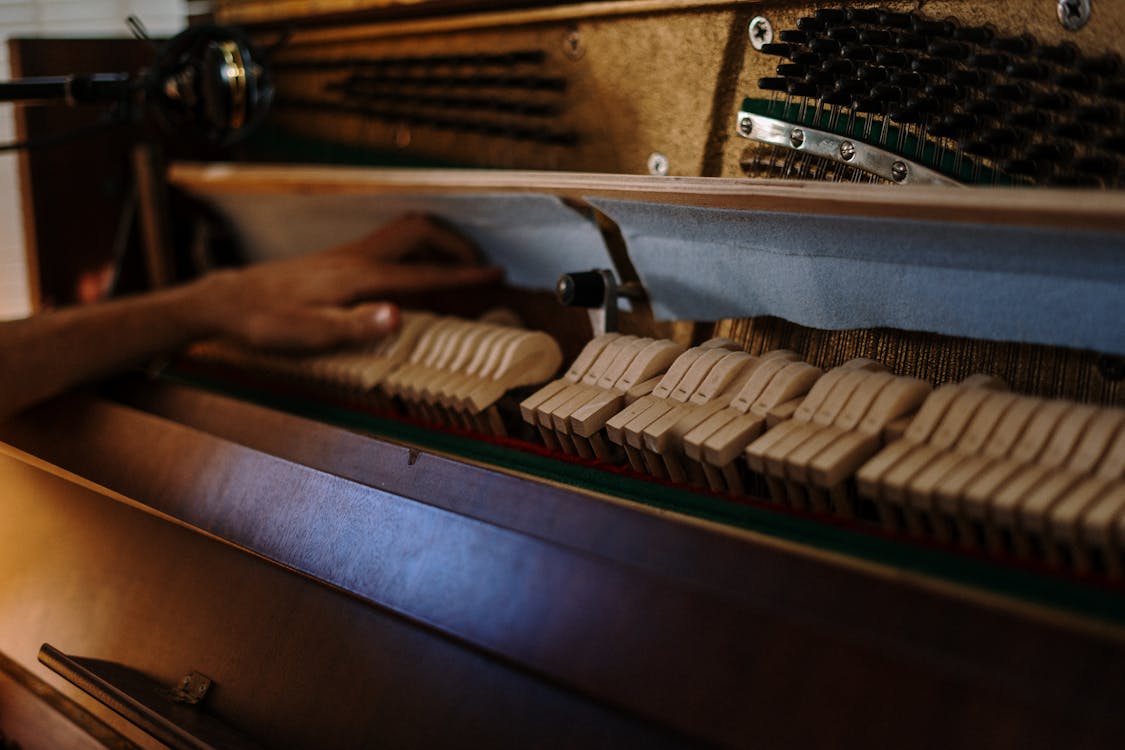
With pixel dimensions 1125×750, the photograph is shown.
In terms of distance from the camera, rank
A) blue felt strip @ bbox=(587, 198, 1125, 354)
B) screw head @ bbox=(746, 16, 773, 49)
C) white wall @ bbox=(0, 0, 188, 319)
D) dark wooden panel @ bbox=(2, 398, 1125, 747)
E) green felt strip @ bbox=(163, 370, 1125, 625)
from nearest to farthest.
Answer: dark wooden panel @ bbox=(2, 398, 1125, 747) → green felt strip @ bbox=(163, 370, 1125, 625) → blue felt strip @ bbox=(587, 198, 1125, 354) → screw head @ bbox=(746, 16, 773, 49) → white wall @ bbox=(0, 0, 188, 319)

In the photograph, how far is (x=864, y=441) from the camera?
47.9 inches

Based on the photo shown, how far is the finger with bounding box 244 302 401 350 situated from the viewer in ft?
6.56

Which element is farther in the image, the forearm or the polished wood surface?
the forearm

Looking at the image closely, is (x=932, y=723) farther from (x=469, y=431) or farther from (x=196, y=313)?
(x=196, y=313)

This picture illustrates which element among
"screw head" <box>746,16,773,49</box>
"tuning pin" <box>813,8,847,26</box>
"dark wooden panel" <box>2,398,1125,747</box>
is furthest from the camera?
"screw head" <box>746,16,773,49</box>

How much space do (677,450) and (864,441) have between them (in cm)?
27

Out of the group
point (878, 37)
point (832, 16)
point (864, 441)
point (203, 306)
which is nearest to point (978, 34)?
point (878, 37)

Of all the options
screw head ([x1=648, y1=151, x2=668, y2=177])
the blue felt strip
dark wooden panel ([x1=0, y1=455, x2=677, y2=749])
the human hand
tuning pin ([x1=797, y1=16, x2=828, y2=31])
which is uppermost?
tuning pin ([x1=797, y1=16, x2=828, y2=31])

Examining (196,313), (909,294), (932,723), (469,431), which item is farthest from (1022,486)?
(196,313)

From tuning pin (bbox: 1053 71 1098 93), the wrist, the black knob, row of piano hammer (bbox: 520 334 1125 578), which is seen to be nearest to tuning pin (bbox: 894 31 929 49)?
tuning pin (bbox: 1053 71 1098 93)

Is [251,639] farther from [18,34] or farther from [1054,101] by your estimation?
[18,34]

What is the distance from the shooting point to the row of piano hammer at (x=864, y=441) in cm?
105

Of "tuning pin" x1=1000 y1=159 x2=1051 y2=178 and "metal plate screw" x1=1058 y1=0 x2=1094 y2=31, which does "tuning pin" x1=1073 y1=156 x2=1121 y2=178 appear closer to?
"tuning pin" x1=1000 y1=159 x2=1051 y2=178

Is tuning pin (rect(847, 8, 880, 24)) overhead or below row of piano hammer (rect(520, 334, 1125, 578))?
overhead
